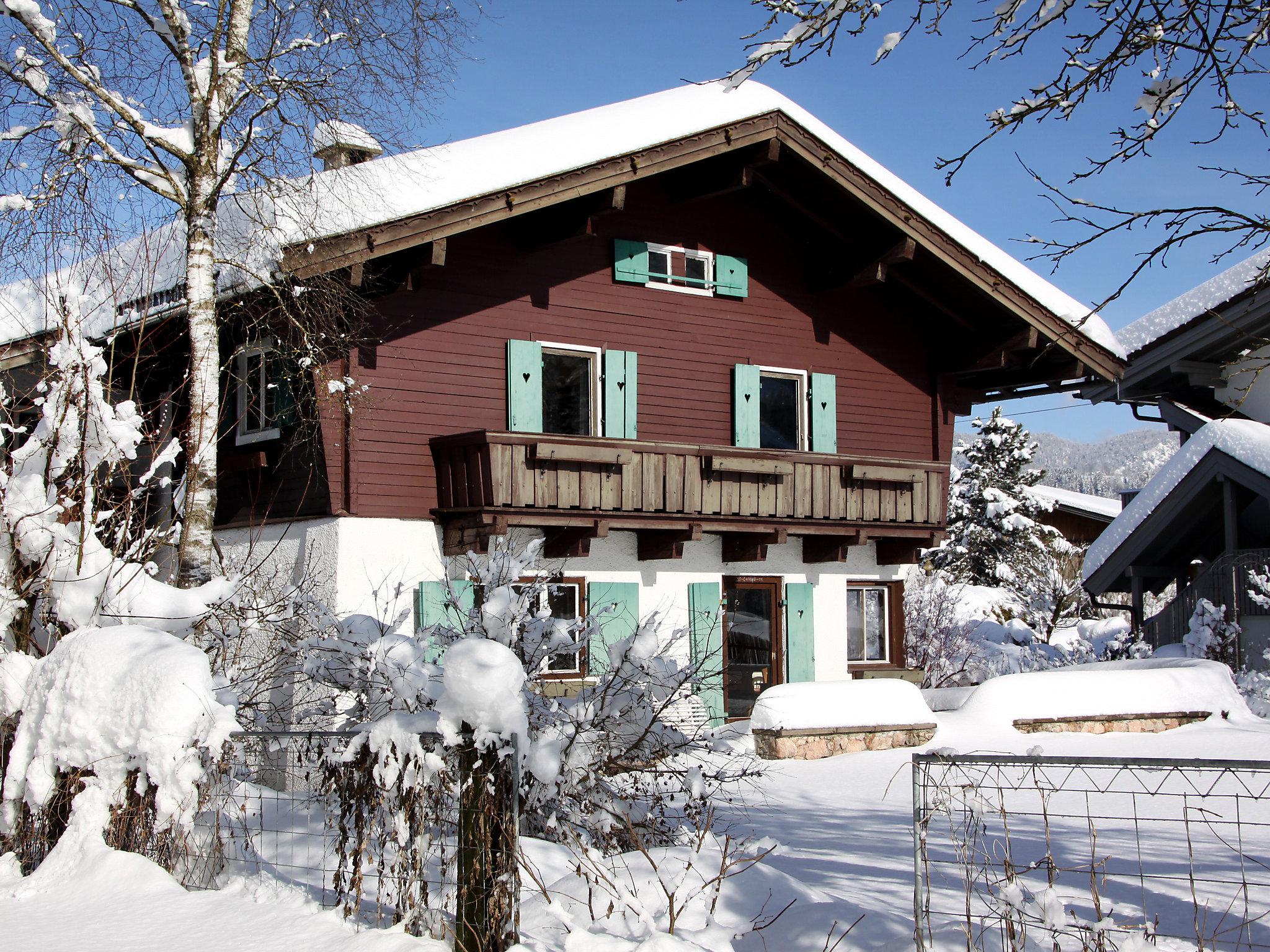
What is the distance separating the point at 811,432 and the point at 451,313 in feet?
17.2

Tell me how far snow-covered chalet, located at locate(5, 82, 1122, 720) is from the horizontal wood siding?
0.10 feet

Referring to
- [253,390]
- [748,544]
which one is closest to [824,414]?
[748,544]

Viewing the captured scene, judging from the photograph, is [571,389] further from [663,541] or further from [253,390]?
[253,390]

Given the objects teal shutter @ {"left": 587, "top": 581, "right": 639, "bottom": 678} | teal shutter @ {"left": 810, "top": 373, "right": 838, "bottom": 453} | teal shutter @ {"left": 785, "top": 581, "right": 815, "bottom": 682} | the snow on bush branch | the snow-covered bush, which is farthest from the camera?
teal shutter @ {"left": 810, "top": 373, "right": 838, "bottom": 453}

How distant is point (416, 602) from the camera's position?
13.5m

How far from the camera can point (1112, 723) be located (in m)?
13.7

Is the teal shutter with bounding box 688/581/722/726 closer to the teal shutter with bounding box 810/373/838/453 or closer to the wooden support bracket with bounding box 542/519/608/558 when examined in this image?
the wooden support bracket with bounding box 542/519/608/558

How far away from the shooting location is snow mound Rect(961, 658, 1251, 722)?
534 inches

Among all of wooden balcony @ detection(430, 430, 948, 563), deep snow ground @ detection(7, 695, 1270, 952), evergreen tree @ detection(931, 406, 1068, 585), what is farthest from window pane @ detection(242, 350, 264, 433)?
evergreen tree @ detection(931, 406, 1068, 585)

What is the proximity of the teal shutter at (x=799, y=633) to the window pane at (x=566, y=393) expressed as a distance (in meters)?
3.62

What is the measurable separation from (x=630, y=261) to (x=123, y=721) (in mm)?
10570

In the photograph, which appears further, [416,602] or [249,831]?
[416,602]

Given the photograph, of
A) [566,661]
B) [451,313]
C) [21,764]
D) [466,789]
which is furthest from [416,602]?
[466,789]

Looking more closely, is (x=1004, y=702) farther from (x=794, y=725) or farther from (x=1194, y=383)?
(x=1194, y=383)
